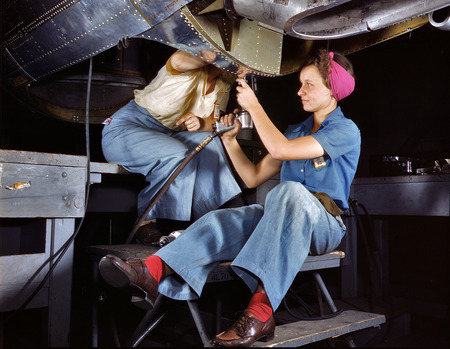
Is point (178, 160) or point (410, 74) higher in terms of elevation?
point (410, 74)

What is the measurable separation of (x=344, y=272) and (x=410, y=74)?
1923 millimetres

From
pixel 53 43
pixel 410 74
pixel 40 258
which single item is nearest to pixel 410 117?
pixel 410 74

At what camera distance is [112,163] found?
86.2 inches

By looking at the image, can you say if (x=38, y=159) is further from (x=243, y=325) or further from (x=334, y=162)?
(x=334, y=162)

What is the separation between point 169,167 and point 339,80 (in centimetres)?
95

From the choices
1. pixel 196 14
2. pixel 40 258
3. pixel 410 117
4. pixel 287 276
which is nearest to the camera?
pixel 287 276

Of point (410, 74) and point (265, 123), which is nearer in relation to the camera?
point (265, 123)

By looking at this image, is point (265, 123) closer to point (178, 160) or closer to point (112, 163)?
point (178, 160)

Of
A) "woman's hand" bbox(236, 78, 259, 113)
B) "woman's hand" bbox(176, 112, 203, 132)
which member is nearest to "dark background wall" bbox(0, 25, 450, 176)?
"woman's hand" bbox(176, 112, 203, 132)

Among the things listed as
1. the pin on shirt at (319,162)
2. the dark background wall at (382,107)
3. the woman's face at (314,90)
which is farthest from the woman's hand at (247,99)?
the dark background wall at (382,107)

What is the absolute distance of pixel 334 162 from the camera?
1.97 meters

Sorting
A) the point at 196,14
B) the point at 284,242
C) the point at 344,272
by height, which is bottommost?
the point at 344,272

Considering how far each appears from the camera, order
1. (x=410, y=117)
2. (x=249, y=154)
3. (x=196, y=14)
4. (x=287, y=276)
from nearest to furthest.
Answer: (x=287, y=276)
(x=196, y=14)
(x=249, y=154)
(x=410, y=117)

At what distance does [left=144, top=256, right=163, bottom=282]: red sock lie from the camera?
5.14 feet
